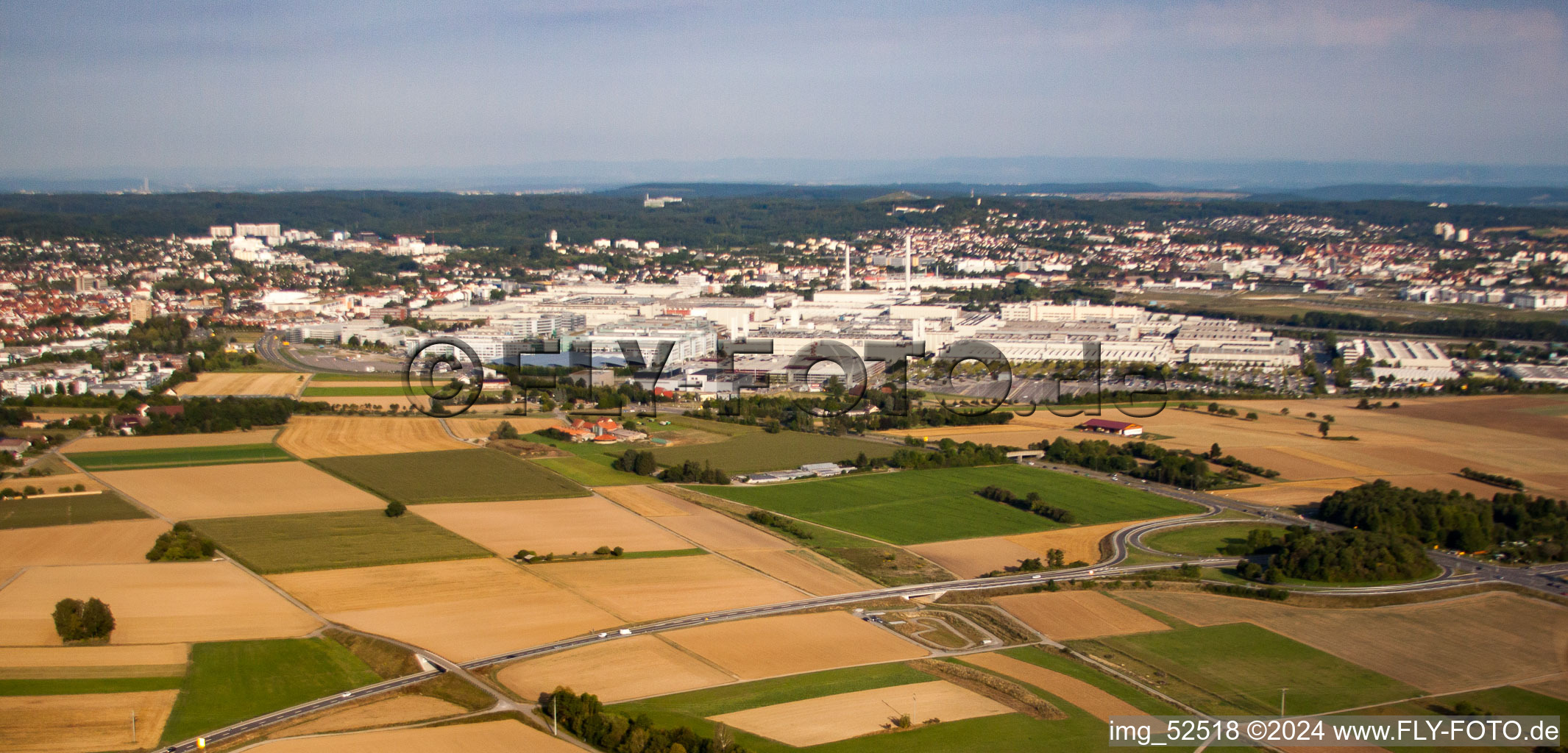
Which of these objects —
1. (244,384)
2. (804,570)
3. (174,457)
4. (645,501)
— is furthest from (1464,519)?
(244,384)

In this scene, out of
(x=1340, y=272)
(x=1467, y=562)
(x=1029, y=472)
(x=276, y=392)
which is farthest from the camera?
(x=1340, y=272)

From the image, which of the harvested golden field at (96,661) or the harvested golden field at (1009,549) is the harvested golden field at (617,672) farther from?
the harvested golden field at (1009,549)

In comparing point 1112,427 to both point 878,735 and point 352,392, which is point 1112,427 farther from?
point 352,392

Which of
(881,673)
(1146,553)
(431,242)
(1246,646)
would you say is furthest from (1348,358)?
(431,242)

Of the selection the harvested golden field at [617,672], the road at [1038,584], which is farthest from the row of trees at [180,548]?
the harvested golden field at [617,672]

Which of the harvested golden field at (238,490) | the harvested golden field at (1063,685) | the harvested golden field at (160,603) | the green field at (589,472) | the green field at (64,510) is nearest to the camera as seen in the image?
the harvested golden field at (1063,685)

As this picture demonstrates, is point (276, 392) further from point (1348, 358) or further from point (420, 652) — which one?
point (1348, 358)

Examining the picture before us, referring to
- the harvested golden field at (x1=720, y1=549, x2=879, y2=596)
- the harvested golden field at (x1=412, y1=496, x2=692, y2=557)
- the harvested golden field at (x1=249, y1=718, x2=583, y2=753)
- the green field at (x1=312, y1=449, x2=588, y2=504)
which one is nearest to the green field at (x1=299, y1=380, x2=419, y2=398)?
the green field at (x1=312, y1=449, x2=588, y2=504)
